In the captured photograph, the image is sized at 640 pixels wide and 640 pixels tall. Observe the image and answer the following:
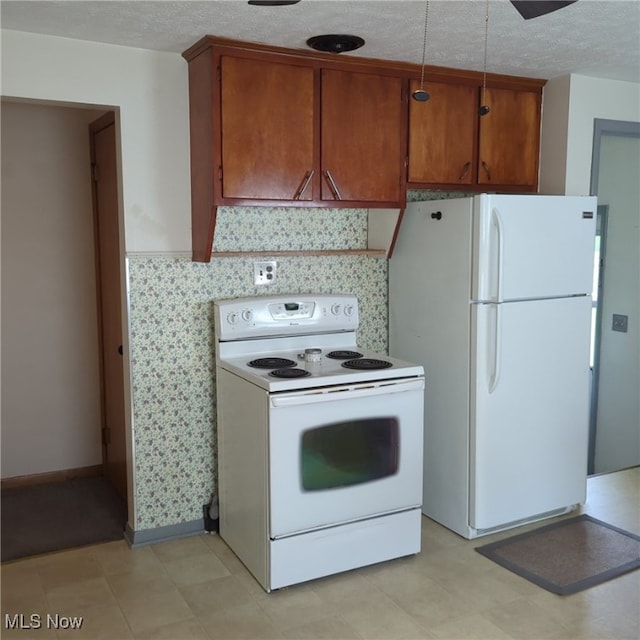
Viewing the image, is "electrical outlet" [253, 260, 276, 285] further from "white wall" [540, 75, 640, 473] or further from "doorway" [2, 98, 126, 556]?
"white wall" [540, 75, 640, 473]

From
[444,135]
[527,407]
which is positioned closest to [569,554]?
[527,407]

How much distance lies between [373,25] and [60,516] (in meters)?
2.77

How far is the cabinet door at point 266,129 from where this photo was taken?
2896 millimetres

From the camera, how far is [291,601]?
2746 mm

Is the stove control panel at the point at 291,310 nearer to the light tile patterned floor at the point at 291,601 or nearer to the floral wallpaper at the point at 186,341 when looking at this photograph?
the floral wallpaper at the point at 186,341

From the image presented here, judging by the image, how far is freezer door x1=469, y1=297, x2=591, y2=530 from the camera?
10.4 feet

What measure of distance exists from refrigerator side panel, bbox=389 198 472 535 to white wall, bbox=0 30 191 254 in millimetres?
1125

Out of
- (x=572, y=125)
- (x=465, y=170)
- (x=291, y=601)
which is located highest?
(x=572, y=125)

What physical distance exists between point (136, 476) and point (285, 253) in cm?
125

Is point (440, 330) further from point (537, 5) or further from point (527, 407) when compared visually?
point (537, 5)

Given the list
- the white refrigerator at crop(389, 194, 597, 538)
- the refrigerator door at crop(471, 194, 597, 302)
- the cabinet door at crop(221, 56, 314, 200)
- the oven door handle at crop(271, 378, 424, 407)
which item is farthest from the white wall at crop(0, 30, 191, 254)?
the refrigerator door at crop(471, 194, 597, 302)

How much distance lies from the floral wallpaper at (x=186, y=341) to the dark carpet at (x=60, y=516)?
34 centimetres

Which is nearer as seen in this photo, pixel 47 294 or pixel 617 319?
pixel 47 294

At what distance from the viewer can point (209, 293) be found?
3.25 meters
